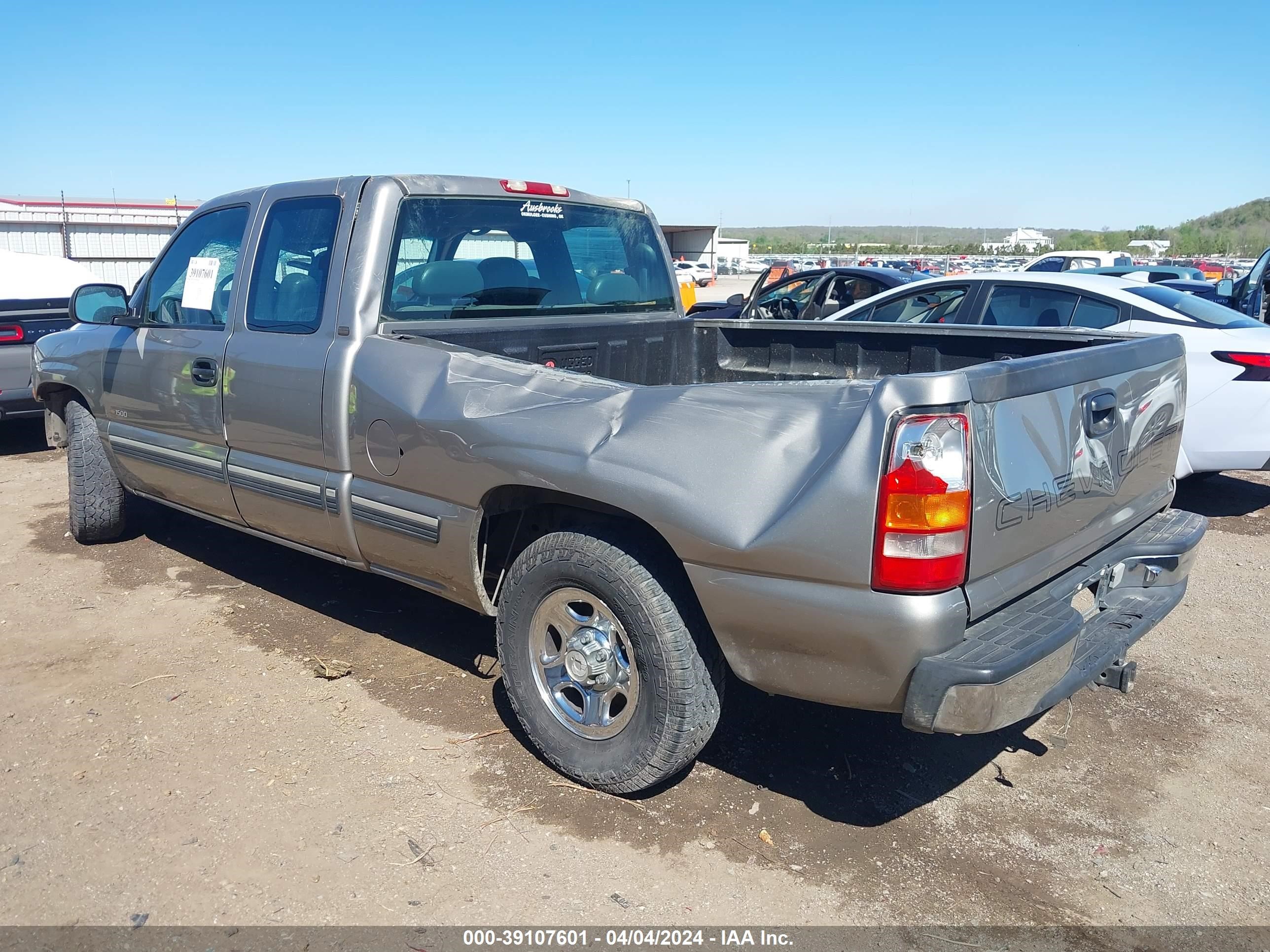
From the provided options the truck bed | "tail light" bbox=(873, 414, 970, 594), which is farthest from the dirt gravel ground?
the truck bed

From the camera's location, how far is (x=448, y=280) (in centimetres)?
409

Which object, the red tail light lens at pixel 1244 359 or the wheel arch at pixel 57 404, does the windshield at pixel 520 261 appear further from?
the red tail light lens at pixel 1244 359

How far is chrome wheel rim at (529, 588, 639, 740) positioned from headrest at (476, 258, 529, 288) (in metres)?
1.59

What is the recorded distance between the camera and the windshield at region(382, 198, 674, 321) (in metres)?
4.01

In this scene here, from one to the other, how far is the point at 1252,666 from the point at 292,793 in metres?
4.01

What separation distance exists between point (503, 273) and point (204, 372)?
1.41 m

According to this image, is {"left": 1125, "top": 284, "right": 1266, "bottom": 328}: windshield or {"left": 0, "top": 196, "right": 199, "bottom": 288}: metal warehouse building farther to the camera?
{"left": 0, "top": 196, "right": 199, "bottom": 288}: metal warehouse building

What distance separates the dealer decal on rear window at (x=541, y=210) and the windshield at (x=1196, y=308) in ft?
14.5

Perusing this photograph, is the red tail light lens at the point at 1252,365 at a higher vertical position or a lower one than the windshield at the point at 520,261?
lower

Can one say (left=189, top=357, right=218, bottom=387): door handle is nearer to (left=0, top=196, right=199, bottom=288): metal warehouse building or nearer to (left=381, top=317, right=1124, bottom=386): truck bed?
(left=381, top=317, right=1124, bottom=386): truck bed

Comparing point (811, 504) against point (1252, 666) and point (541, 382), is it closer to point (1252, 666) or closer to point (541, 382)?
point (541, 382)

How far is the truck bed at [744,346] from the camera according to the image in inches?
160

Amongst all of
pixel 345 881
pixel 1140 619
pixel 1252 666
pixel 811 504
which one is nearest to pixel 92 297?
pixel 345 881

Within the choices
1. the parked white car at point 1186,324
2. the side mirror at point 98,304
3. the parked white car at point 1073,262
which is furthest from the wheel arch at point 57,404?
the parked white car at point 1073,262
